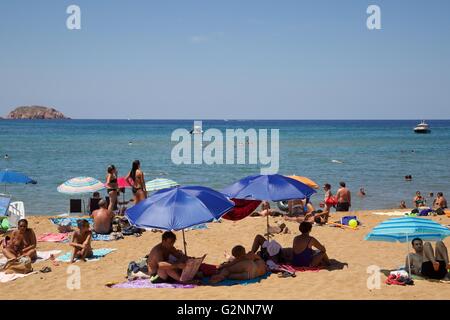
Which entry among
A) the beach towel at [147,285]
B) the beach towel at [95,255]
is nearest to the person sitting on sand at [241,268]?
the beach towel at [147,285]

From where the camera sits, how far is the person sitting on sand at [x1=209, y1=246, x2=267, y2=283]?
24.7 ft

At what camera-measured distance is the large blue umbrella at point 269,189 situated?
791 cm

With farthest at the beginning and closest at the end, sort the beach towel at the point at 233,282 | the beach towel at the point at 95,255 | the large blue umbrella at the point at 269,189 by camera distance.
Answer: the beach towel at the point at 95,255 < the large blue umbrella at the point at 269,189 < the beach towel at the point at 233,282

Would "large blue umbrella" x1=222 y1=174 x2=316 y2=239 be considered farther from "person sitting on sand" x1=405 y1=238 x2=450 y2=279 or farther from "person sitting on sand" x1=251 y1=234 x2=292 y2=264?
"person sitting on sand" x1=405 y1=238 x2=450 y2=279

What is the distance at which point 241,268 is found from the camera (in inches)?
297

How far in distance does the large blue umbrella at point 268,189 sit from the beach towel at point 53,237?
4582 mm

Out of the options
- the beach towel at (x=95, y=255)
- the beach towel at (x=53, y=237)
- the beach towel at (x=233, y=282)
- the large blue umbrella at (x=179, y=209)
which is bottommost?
the beach towel at (x=53, y=237)

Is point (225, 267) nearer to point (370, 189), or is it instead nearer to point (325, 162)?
point (370, 189)

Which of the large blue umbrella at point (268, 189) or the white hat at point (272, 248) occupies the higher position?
the large blue umbrella at point (268, 189)

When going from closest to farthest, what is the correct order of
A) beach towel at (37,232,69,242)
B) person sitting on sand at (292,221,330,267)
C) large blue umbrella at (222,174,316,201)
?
large blue umbrella at (222,174,316,201), person sitting on sand at (292,221,330,267), beach towel at (37,232,69,242)

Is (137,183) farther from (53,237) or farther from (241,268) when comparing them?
(241,268)

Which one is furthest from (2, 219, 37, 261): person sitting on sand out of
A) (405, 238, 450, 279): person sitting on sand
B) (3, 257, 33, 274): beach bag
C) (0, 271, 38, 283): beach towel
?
(405, 238, 450, 279): person sitting on sand

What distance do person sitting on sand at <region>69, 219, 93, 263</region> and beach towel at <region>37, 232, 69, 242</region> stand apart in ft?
6.41

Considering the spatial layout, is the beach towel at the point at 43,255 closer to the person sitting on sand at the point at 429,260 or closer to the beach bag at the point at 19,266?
the beach bag at the point at 19,266
